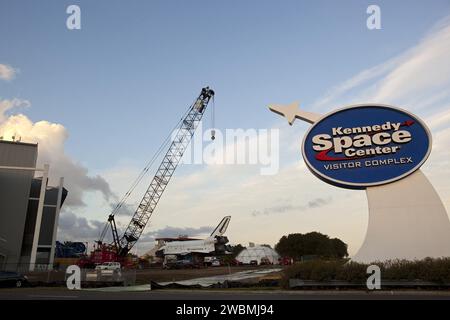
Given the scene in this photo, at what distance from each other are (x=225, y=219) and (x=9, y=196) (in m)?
73.4

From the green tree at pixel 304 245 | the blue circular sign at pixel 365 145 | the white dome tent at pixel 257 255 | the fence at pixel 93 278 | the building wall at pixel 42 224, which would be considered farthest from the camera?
the white dome tent at pixel 257 255

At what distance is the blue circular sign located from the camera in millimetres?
25562

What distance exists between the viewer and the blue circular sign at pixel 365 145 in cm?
2556

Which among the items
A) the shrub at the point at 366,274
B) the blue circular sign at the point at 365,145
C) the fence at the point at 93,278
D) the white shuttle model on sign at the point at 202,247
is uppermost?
the blue circular sign at the point at 365,145

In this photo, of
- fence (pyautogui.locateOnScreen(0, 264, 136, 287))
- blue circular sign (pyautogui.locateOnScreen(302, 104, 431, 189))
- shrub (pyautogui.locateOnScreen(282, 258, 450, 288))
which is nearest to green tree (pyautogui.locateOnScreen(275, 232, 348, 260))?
fence (pyautogui.locateOnScreen(0, 264, 136, 287))

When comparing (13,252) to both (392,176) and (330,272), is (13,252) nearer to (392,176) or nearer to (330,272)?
(330,272)

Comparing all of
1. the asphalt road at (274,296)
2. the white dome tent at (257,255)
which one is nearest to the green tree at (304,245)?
the white dome tent at (257,255)

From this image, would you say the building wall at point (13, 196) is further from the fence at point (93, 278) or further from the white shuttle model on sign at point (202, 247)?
the white shuttle model on sign at point (202, 247)

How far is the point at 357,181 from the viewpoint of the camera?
25938mm

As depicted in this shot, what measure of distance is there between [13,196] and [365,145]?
4445 centimetres

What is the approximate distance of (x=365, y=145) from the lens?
26.5 metres

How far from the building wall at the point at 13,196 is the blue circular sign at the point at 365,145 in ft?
132

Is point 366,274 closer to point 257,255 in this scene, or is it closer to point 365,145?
point 365,145

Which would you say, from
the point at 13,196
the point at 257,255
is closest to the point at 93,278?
the point at 13,196
